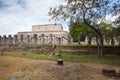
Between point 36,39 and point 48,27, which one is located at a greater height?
point 48,27

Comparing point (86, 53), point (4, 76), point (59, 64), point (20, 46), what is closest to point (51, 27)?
point (20, 46)

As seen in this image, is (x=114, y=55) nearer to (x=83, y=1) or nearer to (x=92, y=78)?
(x=83, y=1)

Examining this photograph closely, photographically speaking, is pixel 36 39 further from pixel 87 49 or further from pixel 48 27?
pixel 48 27

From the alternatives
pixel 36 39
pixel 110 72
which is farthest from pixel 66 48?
pixel 110 72

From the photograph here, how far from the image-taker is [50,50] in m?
25.4

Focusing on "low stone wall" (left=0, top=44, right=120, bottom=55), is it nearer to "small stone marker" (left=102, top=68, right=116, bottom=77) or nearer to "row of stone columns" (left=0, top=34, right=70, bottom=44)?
"row of stone columns" (left=0, top=34, right=70, bottom=44)

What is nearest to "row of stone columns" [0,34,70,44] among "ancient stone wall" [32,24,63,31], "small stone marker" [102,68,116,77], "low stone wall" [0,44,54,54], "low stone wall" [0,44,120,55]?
"low stone wall" [0,44,54,54]

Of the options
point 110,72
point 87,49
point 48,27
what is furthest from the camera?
point 48,27

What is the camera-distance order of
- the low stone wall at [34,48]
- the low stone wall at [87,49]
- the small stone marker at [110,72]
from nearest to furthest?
the small stone marker at [110,72]
the low stone wall at [87,49]
the low stone wall at [34,48]

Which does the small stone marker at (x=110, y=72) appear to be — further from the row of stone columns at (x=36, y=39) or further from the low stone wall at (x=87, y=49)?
the row of stone columns at (x=36, y=39)

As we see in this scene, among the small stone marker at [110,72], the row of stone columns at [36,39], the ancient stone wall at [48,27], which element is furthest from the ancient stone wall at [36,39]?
the ancient stone wall at [48,27]

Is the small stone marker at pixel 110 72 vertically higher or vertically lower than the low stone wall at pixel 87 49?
lower

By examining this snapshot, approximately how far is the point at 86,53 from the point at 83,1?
7195 mm

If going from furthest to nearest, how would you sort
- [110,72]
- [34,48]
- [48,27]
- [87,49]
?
[48,27]
[34,48]
[87,49]
[110,72]
